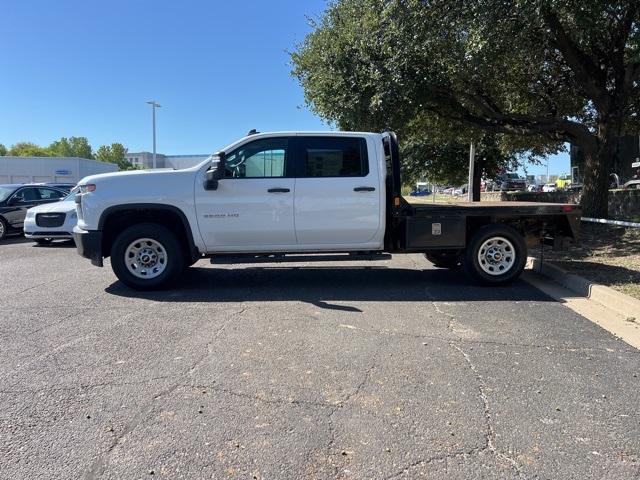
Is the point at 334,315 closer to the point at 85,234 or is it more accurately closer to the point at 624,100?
the point at 85,234

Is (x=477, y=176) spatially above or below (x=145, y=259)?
above

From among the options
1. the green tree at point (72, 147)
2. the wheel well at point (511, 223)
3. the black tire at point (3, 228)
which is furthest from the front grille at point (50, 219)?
the green tree at point (72, 147)

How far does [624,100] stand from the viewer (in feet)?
41.6

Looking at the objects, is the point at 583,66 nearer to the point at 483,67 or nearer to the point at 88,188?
the point at 483,67

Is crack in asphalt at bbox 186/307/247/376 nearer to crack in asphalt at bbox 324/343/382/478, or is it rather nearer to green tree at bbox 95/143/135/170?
crack in asphalt at bbox 324/343/382/478

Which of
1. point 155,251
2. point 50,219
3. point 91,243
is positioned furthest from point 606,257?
point 50,219

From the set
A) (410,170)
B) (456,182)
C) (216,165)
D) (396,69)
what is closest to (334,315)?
(216,165)

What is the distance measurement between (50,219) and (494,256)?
33.9 ft

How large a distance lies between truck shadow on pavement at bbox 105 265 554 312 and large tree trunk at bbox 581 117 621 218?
627 centimetres

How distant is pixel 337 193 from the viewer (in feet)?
23.8

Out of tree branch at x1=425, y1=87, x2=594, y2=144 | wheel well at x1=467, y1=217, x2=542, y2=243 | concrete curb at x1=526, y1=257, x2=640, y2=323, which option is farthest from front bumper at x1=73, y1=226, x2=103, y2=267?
tree branch at x1=425, y1=87, x2=594, y2=144

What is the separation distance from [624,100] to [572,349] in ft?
33.3

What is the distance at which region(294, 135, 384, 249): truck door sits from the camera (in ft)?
23.8

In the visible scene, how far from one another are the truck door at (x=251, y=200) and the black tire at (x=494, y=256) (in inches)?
101
